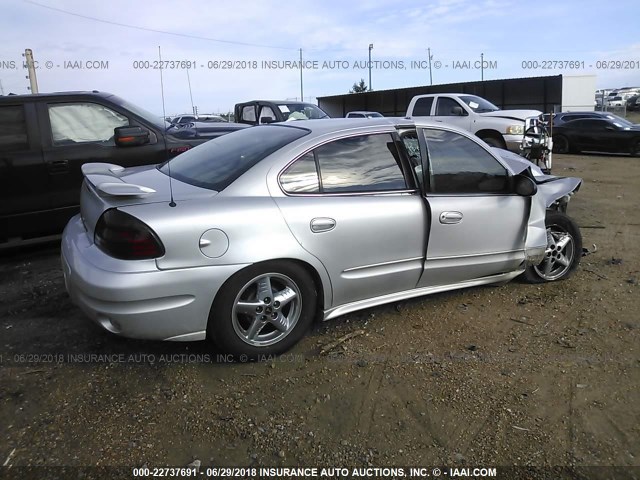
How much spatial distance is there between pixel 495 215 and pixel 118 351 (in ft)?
9.40

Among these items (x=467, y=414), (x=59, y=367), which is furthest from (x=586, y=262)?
(x=59, y=367)

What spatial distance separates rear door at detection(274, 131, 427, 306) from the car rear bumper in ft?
1.90

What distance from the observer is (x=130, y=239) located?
278 cm

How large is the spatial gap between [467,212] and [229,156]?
1761 mm

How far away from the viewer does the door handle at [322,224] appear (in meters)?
3.15

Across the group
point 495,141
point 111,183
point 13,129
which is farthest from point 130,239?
point 495,141

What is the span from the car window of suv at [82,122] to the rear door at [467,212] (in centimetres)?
343

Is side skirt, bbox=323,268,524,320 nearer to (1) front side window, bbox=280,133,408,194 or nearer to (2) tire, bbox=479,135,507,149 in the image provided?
(1) front side window, bbox=280,133,408,194

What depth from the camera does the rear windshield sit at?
127 inches

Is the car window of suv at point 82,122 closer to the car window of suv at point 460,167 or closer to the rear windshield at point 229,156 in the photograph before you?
the rear windshield at point 229,156

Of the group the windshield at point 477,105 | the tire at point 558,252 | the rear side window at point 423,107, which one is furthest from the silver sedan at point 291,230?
the rear side window at point 423,107

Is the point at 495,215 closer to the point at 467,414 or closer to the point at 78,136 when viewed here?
the point at 467,414

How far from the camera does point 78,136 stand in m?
5.25

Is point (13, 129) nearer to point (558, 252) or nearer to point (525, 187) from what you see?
point (525, 187)
